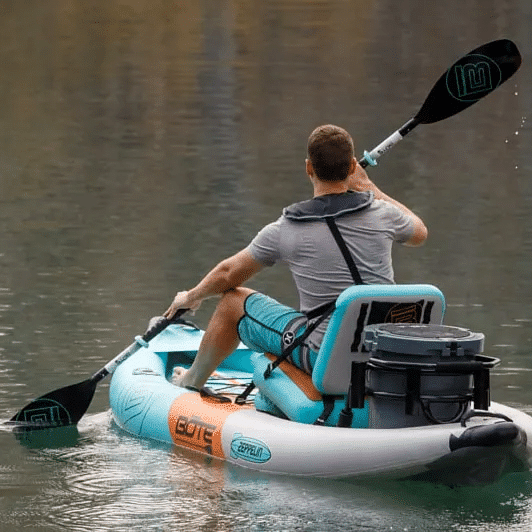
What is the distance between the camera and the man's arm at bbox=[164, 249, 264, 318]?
710 centimetres

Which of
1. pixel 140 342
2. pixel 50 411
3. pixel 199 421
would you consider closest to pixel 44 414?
pixel 50 411

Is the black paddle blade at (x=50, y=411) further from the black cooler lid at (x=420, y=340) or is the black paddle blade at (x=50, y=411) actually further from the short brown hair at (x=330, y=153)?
the black cooler lid at (x=420, y=340)

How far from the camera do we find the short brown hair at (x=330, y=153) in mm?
6770

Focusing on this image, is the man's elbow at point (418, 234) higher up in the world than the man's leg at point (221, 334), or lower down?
higher up

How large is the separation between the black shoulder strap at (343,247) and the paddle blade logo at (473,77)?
1.47 metres

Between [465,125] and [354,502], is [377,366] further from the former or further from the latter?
[465,125]

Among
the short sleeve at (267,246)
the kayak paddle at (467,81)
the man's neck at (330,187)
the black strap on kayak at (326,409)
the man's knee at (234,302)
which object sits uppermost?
the kayak paddle at (467,81)

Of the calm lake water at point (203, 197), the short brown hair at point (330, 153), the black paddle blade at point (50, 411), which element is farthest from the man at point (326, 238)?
the black paddle blade at point (50, 411)

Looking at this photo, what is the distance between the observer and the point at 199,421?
728cm

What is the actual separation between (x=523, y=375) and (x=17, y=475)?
2.96m

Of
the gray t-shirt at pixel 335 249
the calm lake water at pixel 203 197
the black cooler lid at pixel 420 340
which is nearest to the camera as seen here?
the black cooler lid at pixel 420 340

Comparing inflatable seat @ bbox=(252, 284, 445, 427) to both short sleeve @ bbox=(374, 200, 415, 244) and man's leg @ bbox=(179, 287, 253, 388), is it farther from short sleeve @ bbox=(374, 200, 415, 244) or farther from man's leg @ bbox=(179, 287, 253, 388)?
man's leg @ bbox=(179, 287, 253, 388)

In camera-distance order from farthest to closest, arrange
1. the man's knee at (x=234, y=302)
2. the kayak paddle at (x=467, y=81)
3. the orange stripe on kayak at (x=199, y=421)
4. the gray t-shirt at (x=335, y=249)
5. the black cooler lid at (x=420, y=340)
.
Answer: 1. the kayak paddle at (x=467, y=81)
2. the man's knee at (x=234, y=302)
3. the orange stripe on kayak at (x=199, y=421)
4. the gray t-shirt at (x=335, y=249)
5. the black cooler lid at (x=420, y=340)

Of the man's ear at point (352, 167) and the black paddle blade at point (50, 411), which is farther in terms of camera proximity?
the black paddle blade at point (50, 411)
